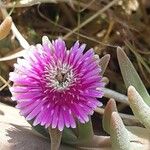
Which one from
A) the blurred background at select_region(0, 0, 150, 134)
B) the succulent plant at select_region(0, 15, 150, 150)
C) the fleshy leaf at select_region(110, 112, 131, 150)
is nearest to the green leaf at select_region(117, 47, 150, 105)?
Result: the succulent plant at select_region(0, 15, 150, 150)

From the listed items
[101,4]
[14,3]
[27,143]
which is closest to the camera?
[27,143]

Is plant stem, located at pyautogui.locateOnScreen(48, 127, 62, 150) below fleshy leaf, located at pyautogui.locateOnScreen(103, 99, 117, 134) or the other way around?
below

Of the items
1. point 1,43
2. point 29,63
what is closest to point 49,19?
point 1,43

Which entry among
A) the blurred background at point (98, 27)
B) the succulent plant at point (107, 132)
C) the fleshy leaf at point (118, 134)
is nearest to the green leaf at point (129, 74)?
the succulent plant at point (107, 132)

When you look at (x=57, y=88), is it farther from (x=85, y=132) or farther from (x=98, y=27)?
(x=98, y=27)

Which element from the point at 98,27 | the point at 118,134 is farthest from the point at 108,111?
the point at 98,27

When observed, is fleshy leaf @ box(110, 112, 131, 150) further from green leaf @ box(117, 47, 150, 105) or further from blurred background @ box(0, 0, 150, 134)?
blurred background @ box(0, 0, 150, 134)

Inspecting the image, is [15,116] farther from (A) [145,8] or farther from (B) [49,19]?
(A) [145,8]
